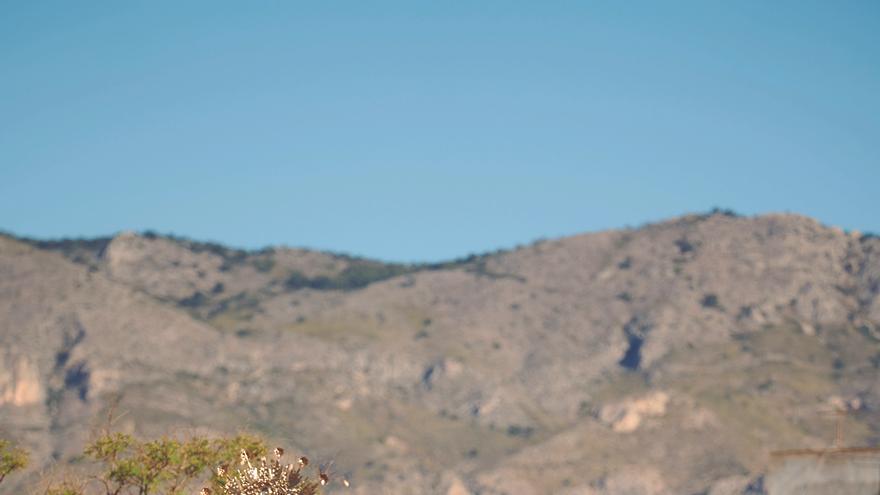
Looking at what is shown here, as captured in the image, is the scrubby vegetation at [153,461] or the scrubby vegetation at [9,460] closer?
the scrubby vegetation at [153,461]

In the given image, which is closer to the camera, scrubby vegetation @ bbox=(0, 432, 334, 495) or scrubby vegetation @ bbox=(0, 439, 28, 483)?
scrubby vegetation @ bbox=(0, 432, 334, 495)

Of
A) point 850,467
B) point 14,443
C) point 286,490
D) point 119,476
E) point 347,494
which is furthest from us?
point 347,494

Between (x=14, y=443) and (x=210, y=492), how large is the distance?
10.8 meters

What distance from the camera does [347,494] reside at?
636 feet

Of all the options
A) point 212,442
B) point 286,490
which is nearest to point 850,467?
point 286,490

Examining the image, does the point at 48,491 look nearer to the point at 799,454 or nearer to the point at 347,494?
the point at 799,454

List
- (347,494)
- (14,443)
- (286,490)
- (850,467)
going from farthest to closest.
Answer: (347,494), (14,443), (850,467), (286,490)

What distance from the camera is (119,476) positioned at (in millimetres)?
48125

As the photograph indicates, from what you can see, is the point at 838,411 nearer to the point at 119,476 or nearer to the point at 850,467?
the point at 850,467

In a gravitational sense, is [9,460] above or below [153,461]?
above

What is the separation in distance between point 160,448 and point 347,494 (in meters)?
146

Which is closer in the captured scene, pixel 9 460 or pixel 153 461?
pixel 153 461

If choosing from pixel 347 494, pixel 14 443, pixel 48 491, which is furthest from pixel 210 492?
pixel 347 494

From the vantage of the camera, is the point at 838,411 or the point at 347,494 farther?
the point at 347,494
